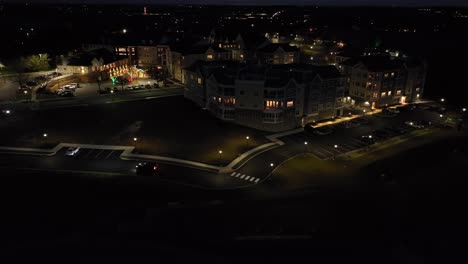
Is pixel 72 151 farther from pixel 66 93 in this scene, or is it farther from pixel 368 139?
pixel 368 139

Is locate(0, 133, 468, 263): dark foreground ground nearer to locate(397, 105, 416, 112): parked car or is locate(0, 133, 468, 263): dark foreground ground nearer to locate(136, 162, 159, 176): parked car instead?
locate(136, 162, 159, 176): parked car

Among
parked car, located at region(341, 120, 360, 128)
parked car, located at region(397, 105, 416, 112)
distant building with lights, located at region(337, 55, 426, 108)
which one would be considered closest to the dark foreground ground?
parked car, located at region(341, 120, 360, 128)

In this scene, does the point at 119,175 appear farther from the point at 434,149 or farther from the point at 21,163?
the point at 434,149

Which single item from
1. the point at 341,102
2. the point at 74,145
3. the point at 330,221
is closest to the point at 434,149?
the point at 341,102

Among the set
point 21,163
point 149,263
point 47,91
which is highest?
point 47,91

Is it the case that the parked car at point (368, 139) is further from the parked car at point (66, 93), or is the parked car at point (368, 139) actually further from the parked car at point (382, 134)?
the parked car at point (66, 93)

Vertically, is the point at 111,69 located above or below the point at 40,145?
above
